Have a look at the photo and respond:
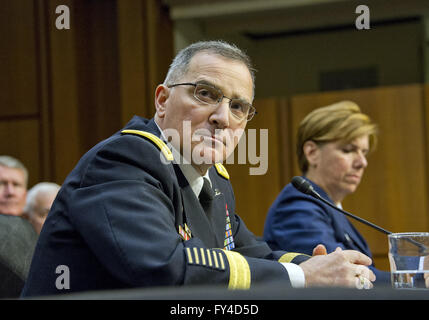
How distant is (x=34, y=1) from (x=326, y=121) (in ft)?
9.83

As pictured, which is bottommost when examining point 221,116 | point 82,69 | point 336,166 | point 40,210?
point 40,210

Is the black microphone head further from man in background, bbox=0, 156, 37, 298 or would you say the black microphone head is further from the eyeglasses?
man in background, bbox=0, 156, 37, 298

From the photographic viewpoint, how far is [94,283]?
1.14 metres

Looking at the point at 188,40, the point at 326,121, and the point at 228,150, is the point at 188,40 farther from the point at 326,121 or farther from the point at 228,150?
the point at 228,150

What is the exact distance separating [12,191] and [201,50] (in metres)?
2.36

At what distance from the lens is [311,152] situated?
2.42 metres

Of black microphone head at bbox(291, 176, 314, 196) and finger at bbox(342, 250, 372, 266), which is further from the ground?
black microphone head at bbox(291, 176, 314, 196)

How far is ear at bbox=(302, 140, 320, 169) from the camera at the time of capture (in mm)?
2412

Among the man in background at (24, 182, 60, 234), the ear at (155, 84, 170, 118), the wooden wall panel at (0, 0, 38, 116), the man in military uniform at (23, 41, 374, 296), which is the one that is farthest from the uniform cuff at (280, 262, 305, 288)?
the wooden wall panel at (0, 0, 38, 116)

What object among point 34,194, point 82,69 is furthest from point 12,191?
point 82,69

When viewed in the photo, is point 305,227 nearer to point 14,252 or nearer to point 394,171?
point 14,252

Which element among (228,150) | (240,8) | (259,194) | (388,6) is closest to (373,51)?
(388,6)

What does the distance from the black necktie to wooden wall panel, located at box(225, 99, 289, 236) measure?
291 centimetres

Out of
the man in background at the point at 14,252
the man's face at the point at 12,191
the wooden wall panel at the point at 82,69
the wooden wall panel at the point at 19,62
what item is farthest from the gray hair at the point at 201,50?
the wooden wall panel at the point at 19,62
